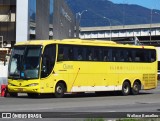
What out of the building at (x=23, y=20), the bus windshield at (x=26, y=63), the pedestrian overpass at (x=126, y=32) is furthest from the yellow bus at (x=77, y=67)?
the pedestrian overpass at (x=126, y=32)

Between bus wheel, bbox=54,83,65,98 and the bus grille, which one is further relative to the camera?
the bus grille

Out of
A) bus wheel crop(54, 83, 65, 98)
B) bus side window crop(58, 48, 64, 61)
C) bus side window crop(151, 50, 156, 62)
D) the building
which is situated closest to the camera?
bus side window crop(58, 48, 64, 61)

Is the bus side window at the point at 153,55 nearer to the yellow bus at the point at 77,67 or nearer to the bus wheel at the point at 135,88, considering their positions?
the yellow bus at the point at 77,67

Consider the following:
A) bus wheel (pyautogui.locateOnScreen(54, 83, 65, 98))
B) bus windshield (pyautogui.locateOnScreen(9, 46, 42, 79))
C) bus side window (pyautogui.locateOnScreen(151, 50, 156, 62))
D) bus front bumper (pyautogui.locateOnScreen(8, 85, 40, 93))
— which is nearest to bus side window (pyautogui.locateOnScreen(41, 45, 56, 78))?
bus windshield (pyautogui.locateOnScreen(9, 46, 42, 79))

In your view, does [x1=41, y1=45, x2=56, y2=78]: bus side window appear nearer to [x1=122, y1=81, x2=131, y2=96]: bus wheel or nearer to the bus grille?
[x1=122, y1=81, x2=131, y2=96]: bus wheel

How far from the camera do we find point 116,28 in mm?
153500

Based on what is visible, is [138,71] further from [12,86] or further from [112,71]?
[12,86]

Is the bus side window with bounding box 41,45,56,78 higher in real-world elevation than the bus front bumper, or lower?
higher

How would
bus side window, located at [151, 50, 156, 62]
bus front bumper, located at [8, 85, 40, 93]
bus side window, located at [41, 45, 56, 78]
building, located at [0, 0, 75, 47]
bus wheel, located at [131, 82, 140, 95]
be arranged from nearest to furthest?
bus front bumper, located at [8, 85, 40, 93]
bus side window, located at [41, 45, 56, 78]
bus wheel, located at [131, 82, 140, 95]
bus side window, located at [151, 50, 156, 62]
building, located at [0, 0, 75, 47]

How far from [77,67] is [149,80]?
25.0 ft

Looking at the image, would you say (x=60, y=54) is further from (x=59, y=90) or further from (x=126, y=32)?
(x=126, y=32)

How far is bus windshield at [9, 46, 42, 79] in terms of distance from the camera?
27.0m

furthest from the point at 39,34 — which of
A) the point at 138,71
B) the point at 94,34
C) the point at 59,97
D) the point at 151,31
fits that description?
the point at 94,34

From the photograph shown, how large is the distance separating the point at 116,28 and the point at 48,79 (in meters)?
127
